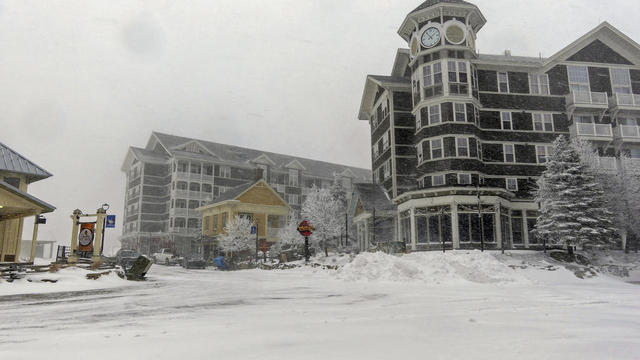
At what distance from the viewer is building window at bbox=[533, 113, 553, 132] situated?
3619 centimetres

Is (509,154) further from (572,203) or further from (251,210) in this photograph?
(251,210)

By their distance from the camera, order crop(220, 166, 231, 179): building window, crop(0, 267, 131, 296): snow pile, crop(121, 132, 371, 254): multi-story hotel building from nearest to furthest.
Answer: crop(0, 267, 131, 296): snow pile
crop(121, 132, 371, 254): multi-story hotel building
crop(220, 166, 231, 179): building window

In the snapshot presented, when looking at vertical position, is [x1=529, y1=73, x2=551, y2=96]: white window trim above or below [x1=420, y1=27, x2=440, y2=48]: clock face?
below

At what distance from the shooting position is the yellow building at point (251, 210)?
5151 cm

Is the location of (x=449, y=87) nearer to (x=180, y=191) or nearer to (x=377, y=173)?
(x=377, y=173)

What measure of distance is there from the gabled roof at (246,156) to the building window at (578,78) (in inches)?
1701

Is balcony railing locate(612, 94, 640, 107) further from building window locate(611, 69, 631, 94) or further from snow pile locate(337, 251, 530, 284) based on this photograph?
snow pile locate(337, 251, 530, 284)

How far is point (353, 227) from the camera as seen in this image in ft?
155

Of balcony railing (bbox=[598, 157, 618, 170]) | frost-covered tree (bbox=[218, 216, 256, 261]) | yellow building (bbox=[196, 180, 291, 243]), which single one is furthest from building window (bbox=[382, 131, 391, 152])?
yellow building (bbox=[196, 180, 291, 243])

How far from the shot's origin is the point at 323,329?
21.7 ft

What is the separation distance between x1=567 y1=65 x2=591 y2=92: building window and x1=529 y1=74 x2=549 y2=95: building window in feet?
7.51

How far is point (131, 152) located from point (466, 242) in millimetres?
56253

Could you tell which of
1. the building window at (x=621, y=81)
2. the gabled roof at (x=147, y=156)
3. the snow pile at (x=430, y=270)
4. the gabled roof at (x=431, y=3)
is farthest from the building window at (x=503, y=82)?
the gabled roof at (x=147, y=156)

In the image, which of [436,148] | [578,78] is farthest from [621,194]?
[436,148]
